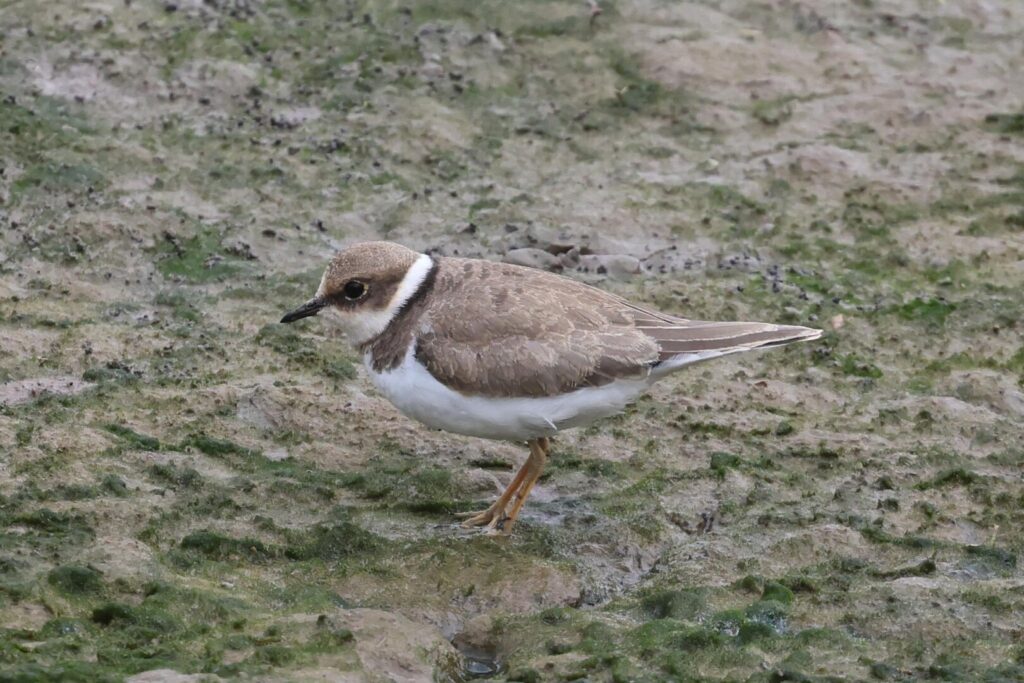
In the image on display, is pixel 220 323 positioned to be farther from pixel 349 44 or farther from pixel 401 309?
pixel 349 44

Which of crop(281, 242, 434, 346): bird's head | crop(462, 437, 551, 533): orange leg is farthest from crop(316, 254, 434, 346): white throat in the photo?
crop(462, 437, 551, 533): orange leg

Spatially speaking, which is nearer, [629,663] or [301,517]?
[629,663]

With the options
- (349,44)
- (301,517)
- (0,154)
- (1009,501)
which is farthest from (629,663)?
(349,44)

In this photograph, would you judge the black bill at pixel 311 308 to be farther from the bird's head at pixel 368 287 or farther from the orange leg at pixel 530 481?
the orange leg at pixel 530 481

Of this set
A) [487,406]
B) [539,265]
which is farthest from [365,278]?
[539,265]

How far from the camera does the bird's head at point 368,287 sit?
724 centimetres

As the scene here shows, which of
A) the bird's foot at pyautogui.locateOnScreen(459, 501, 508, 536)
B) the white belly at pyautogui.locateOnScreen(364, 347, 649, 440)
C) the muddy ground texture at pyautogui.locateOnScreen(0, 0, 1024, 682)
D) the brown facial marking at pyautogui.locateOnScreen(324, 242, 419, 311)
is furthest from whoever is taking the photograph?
the brown facial marking at pyautogui.locateOnScreen(324, 242, 419, 311)

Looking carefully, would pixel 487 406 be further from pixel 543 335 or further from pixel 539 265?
pixel 539 265

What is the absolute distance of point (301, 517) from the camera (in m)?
7.02

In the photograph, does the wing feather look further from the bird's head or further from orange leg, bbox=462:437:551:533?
orange leg, bbox=462:437:551:533

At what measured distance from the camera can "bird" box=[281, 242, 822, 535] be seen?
6.92 metres

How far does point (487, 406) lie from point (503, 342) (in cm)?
32

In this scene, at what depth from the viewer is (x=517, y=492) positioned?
7359 millimetres

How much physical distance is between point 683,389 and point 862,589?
7.75ft
